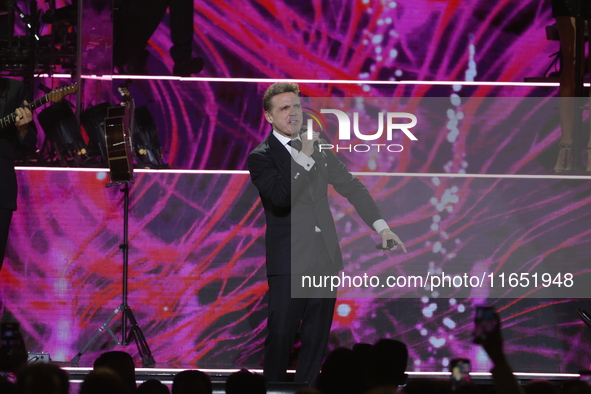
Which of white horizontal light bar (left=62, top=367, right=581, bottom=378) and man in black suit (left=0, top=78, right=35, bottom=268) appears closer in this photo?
man in black suit (left=0, top=78, right=35, bottom=268)

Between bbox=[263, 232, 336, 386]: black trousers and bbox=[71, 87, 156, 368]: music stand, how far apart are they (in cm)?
113

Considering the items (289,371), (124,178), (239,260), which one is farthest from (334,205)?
(124,178)

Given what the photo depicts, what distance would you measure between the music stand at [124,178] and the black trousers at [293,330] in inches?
44.5

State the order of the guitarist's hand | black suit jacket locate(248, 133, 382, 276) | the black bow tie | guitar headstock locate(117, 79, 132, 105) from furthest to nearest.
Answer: guitar headstock locate(117, 79, 132, 105), the guitarist's hand, the black bow tie, black suit jacket locate(248, 133, 382, 276)

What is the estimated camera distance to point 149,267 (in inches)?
234

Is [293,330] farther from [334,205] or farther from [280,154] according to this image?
[334,205]

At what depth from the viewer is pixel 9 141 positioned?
18.1 ft

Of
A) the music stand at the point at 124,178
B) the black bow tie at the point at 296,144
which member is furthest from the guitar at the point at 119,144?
the black bow tie at the point at 296,144

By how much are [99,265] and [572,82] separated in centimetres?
356

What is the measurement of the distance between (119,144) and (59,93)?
0.54 metres

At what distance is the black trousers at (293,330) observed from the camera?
15.7ft

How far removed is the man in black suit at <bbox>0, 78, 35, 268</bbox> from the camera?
542 centimetres

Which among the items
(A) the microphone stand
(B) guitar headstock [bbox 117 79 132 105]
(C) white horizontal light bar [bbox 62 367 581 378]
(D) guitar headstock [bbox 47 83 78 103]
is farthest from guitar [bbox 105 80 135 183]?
(A) the microphone stand

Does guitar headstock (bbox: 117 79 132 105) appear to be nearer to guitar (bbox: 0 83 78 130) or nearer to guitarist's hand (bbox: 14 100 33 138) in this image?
guitar (bbox: 0 83 78 130)
